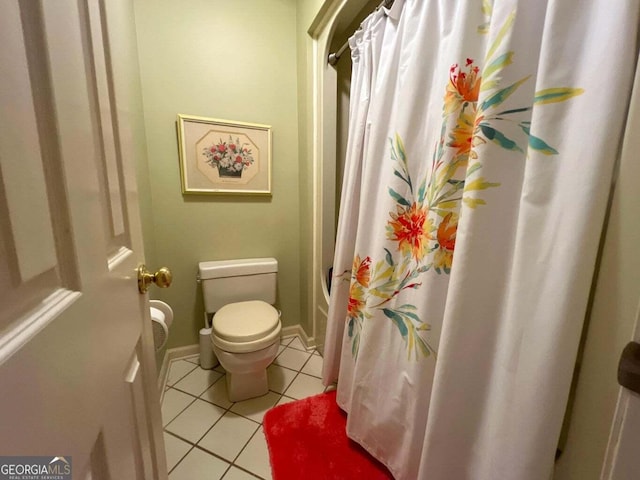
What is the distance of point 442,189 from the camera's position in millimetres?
714

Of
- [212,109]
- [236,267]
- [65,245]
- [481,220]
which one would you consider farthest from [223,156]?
[481,220]

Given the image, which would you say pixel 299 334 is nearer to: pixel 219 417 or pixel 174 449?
pixel 219 417

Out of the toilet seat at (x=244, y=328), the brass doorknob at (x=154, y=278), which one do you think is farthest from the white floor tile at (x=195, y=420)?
the brass doorknob at (x=154, y=278)

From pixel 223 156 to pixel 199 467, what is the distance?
1575 millimetres

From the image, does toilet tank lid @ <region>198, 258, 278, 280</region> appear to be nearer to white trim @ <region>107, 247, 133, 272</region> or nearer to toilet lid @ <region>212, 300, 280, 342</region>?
toilet lid @ <region>212, 300, 280, 342</region>

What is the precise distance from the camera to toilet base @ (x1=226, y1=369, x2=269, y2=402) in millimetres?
1316

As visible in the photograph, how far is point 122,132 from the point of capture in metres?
0.54

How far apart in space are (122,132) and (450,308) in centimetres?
87

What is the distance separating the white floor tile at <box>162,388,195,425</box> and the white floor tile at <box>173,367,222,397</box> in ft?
0.11

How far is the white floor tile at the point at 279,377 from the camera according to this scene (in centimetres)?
143

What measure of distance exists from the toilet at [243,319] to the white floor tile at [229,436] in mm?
125

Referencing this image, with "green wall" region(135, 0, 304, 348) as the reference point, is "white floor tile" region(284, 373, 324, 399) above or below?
below

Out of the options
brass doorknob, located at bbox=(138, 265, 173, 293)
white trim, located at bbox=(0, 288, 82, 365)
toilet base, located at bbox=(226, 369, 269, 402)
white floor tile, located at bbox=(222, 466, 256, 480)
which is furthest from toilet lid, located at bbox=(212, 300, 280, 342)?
white trim, located at bbox=(0, 288, 82, 365)

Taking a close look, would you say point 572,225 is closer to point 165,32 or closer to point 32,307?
point 32,307
